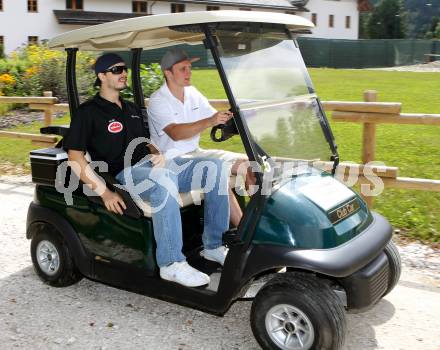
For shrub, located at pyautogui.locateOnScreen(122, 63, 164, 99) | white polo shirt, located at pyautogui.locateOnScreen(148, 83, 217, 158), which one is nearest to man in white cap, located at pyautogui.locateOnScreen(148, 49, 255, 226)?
white polo shirt, located at pyautogui.locateOnScreen(148, 83, 217, 158)

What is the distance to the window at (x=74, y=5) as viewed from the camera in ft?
131

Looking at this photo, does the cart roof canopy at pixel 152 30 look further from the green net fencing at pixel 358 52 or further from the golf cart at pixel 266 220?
the green net fencing at pixel 358 52

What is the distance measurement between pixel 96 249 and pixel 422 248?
280 centimetres

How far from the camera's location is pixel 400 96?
56.1 feet

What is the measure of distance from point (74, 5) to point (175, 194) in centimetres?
3979

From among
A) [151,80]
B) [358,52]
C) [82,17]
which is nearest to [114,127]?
[151,80]

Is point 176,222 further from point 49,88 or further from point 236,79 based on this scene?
point 49,88

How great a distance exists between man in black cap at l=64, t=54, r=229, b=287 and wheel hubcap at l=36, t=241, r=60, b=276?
2.41 feet

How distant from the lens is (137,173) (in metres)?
3.71

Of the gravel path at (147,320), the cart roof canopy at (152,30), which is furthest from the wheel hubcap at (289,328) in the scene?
the cart roof canopy at (152,30)

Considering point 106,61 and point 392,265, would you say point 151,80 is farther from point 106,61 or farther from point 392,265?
point 392,265

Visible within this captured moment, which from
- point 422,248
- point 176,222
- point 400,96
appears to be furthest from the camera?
point 400,96

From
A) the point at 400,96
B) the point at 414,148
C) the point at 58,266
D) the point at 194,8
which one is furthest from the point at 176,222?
the point at 194,8

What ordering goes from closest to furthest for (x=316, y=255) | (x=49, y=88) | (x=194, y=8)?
(x=316, y=255)
(x=49, y=88)
(x=194, y=8)
